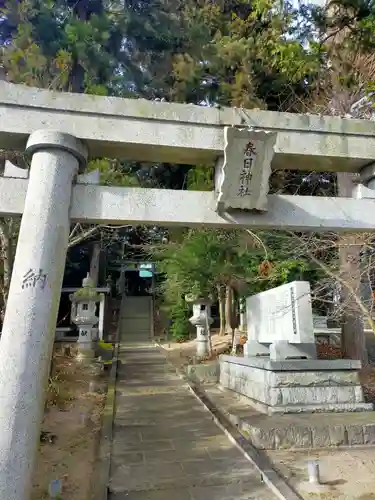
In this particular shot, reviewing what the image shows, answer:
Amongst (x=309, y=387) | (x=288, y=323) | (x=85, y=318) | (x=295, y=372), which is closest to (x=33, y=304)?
(x=295, y=372)

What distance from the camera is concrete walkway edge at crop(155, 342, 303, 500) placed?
4139 millimetres

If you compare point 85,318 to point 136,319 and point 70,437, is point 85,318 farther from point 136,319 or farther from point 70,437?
point 136,319

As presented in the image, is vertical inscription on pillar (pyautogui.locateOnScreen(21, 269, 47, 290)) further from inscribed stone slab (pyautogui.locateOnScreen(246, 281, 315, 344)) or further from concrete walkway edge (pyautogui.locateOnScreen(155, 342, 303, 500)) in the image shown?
inscribed stone slab (pyautogui.locateOnScreen(246, 281, 315, 344))

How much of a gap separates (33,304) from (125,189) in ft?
4.46

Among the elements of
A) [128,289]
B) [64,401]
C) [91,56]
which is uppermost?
[91,56]

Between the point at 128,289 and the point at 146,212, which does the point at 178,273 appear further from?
the point at 128,289

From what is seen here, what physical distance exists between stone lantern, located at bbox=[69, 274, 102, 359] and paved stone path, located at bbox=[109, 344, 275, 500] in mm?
4782

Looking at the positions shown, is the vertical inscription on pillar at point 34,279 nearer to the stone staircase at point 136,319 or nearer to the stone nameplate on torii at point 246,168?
the stone nameplate on torii at point 246,168

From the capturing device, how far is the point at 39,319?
3.42 meters

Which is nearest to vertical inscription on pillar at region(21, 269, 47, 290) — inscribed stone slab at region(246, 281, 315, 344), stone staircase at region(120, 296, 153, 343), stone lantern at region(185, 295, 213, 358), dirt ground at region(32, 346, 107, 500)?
dirt ground at region(32, 346, 107, 500)

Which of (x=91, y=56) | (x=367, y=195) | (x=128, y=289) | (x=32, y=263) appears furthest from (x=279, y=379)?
(x=128, y=289)

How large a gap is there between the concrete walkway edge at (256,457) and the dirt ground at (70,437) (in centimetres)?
193

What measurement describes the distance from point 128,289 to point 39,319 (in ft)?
115

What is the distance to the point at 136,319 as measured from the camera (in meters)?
27.7
